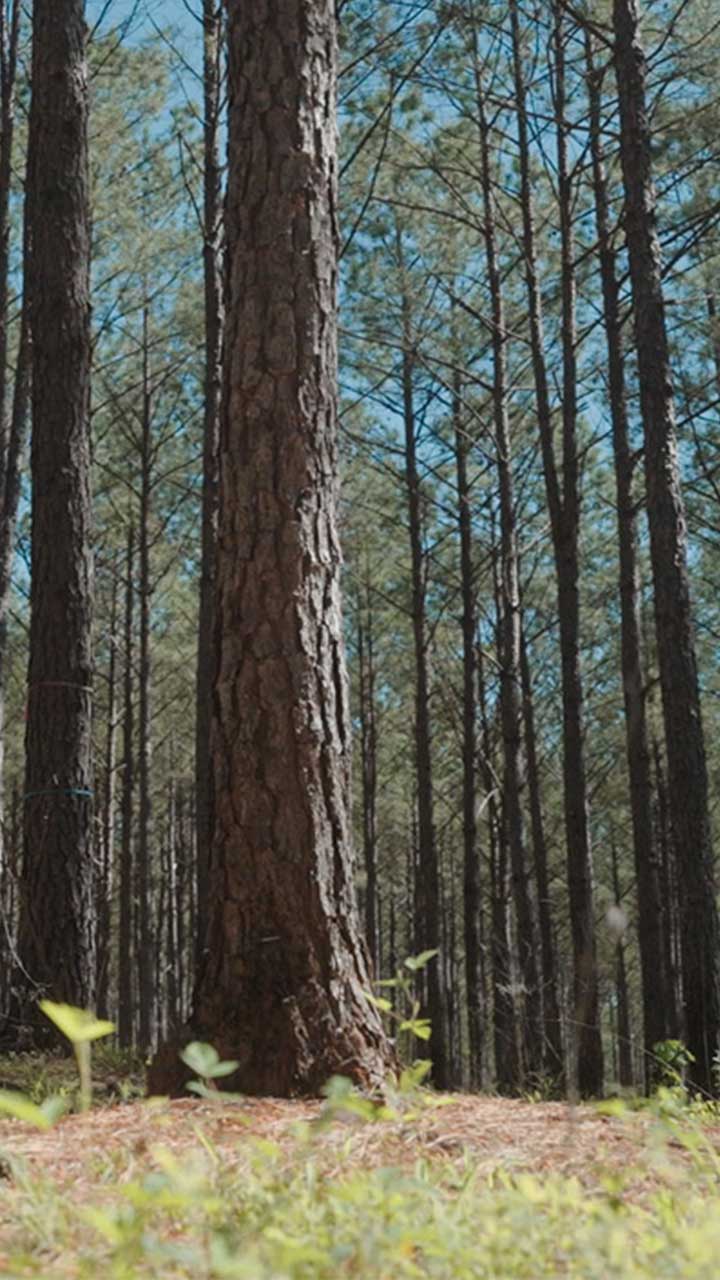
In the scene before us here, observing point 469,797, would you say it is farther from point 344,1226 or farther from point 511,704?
point 344,1226

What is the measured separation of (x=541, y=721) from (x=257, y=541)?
55.7 feet

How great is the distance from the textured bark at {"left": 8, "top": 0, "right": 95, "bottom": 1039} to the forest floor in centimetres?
297

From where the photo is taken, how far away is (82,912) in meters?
5.57

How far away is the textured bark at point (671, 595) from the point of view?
20.6 feet

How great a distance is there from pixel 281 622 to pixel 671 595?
12.7 feet

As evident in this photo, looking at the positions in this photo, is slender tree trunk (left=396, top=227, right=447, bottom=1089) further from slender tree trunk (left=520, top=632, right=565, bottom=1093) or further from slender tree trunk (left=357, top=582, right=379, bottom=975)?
slender tree trunk (left=357, top=582, right=379, bottom=975)

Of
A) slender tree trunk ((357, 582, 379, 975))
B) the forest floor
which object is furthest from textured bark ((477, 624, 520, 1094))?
the forest floor

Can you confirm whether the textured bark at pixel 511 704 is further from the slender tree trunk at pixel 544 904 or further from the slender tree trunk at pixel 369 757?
the slender tree trunk at pixel 369 757

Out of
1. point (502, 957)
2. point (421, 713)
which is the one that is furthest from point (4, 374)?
point (502, 957)

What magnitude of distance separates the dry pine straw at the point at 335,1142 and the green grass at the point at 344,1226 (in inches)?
2.3

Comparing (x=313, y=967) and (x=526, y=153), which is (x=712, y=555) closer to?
(x=526, y=153)

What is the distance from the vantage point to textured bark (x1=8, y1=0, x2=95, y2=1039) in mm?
5535

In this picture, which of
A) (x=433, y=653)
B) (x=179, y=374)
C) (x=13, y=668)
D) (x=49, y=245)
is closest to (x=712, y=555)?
(x=433, y=653)

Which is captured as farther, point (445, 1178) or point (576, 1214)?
point (445, 1178)
